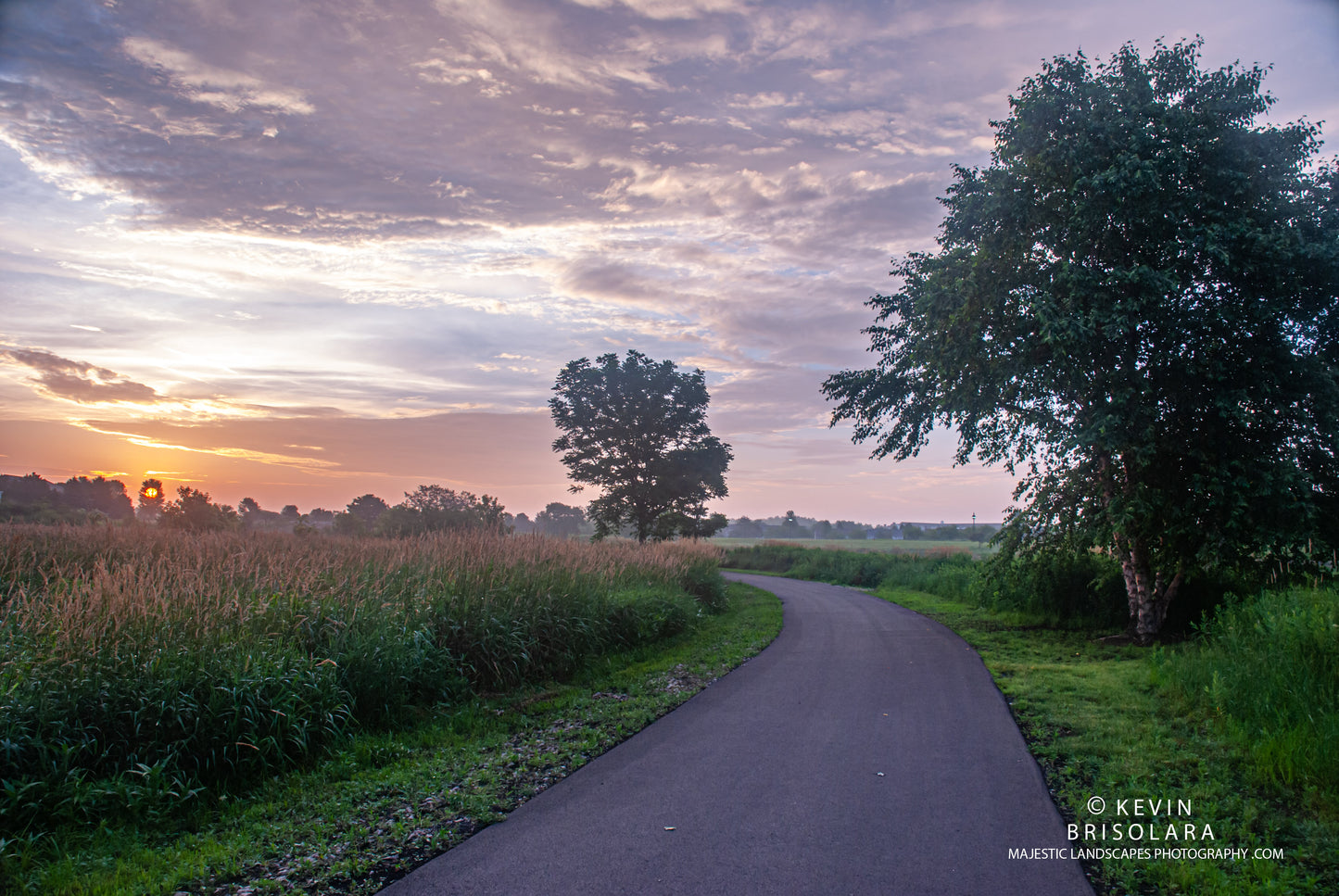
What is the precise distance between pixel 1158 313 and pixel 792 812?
10.6 m

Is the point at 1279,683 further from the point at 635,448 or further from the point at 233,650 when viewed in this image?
the point at 635,448

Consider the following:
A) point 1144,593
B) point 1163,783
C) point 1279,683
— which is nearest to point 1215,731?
point 1279,683

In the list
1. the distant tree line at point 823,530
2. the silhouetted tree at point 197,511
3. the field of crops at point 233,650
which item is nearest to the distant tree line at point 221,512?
the silhouetted tree at point 197,511

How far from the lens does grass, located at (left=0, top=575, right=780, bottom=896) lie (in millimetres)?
4094

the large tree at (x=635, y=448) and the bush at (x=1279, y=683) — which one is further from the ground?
the large tree at (x=635, y=448)

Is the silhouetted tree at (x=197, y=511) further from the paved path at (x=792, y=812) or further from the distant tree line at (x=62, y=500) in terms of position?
the paved path at (x=792, y=812)

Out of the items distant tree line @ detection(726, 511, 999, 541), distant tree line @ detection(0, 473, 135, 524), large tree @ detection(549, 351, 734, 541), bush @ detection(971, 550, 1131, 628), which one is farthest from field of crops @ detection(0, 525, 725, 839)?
distant tree line @ detection(726, 511, 999, 541)

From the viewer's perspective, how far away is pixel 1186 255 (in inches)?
450

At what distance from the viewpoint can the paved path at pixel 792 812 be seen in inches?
160

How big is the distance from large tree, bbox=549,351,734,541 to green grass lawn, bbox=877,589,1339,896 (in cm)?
2658

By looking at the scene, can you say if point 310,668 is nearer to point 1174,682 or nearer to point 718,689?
Result: point 718,689

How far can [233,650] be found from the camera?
6246mm

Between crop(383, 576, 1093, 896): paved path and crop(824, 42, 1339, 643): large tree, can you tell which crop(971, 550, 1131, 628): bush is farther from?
crop(383, 576, 1093, 896): paved path

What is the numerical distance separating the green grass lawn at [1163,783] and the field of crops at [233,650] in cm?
608
